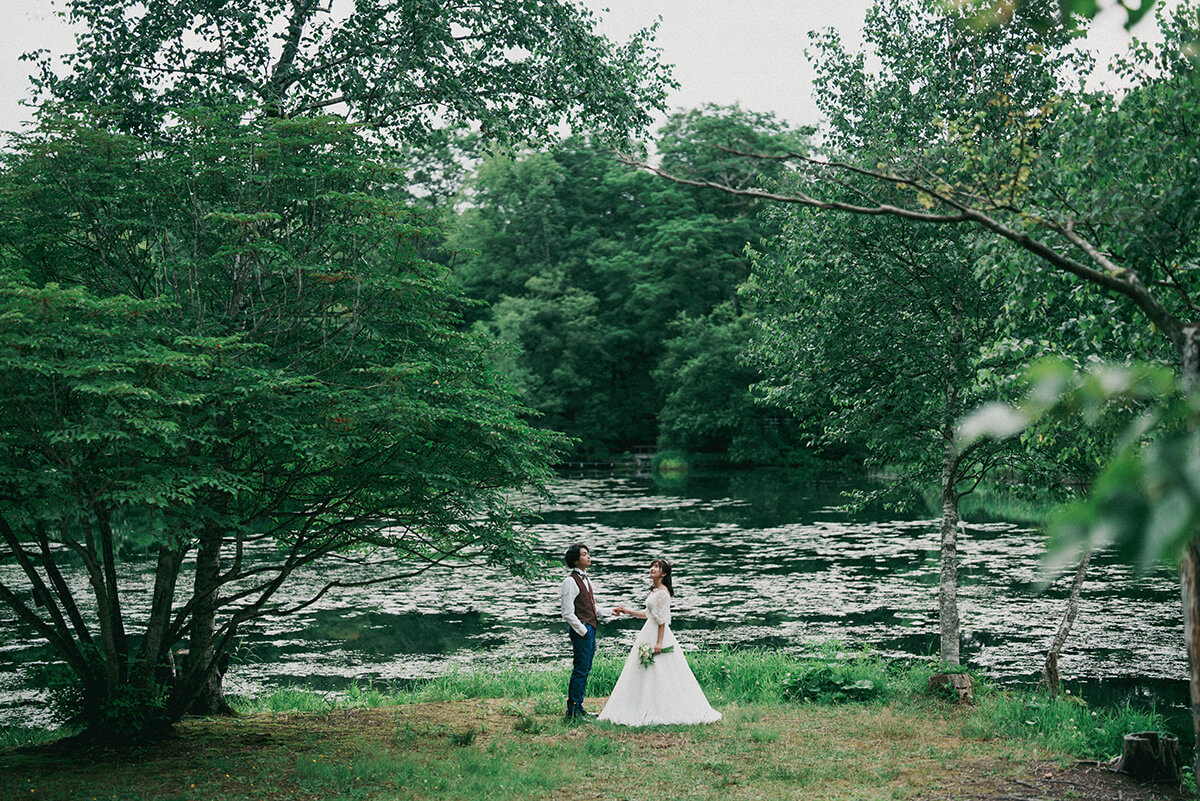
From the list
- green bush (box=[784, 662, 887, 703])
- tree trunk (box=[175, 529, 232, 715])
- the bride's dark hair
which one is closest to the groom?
the bride's dark hair

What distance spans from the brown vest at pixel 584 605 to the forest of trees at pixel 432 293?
0.88 metres

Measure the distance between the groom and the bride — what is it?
29 centimetres

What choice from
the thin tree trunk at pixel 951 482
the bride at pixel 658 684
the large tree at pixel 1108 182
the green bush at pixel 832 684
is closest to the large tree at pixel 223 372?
the bride at pixel 658 684

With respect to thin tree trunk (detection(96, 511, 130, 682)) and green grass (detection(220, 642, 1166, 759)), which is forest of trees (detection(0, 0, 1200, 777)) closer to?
thin tree trunk (detection(96, 511, 130, 682))

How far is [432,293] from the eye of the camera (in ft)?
28.5

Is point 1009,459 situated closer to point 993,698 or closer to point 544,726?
point 993,698

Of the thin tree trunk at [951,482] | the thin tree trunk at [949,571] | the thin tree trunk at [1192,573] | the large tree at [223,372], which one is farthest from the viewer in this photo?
the thin tree trunk at [949,571]

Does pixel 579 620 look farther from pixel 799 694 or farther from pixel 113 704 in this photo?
pixel 113 704

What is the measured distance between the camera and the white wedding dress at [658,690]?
9.76 meters

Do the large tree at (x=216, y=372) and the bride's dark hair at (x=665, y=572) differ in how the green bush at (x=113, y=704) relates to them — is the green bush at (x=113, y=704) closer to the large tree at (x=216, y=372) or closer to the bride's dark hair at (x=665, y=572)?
the large tree at (x=216, y=372)

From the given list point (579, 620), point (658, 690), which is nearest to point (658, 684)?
point (658, 690)

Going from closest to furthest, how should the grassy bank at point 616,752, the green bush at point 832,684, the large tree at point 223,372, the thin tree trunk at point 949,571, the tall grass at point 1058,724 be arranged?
the large tree at point 223,372, the grassy bank at point 616,752, the tall grass at point 1058,724, the green bush at point 832,684, the thin tree trunk at point 949,571

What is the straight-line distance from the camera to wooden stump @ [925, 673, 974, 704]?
1038cm

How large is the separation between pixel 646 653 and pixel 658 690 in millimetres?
369
